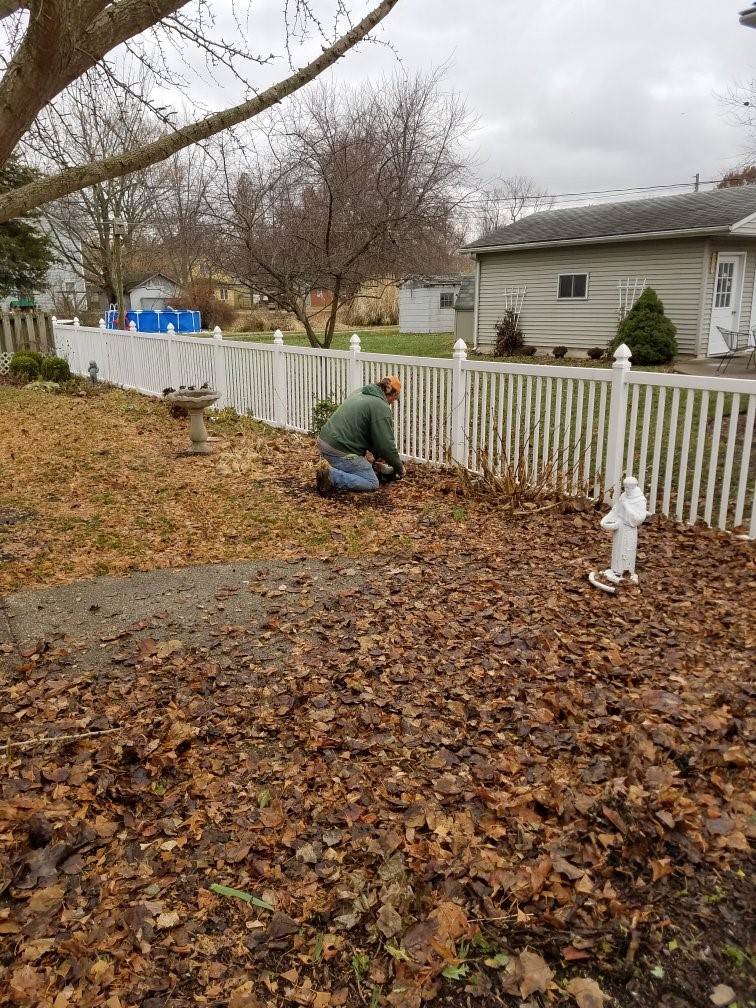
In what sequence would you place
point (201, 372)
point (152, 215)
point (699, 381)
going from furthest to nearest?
1. point (152, 215)
2. point (201, 372)
3. point (699, 381)

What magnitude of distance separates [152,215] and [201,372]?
48.1ft

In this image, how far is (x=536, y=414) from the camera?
6680mm

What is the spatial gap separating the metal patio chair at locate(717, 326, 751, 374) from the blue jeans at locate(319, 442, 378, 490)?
391 inches

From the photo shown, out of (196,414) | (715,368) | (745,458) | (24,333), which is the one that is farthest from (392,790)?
(24,333)

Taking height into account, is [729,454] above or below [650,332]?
below

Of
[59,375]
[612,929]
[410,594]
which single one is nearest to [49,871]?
[612,929]

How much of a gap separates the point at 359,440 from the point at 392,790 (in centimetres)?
449

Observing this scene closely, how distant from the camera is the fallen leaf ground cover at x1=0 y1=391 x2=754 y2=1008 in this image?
211 centimetres

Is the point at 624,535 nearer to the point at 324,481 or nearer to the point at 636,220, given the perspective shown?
the point at 324,481

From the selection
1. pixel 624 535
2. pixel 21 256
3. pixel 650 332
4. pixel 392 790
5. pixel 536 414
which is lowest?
pixel 392 790

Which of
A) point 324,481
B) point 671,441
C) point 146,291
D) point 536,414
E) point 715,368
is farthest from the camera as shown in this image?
point 146,291

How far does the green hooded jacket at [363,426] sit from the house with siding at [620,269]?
11.9 meters

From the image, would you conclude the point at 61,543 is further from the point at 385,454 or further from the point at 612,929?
the point at 612,929

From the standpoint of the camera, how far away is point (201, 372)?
41.6 ft
